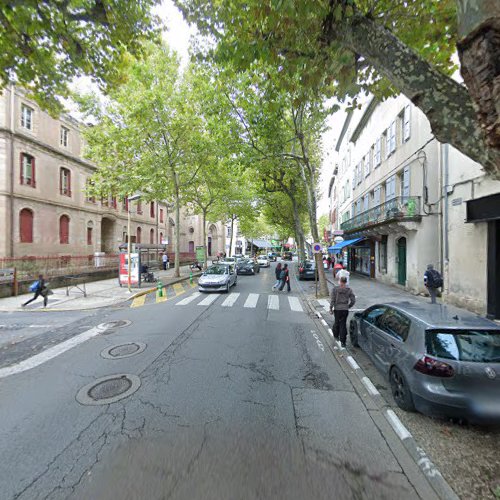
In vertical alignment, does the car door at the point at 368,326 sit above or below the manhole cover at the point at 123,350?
above

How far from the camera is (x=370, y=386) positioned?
4.30 meters

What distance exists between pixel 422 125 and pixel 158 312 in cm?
1417

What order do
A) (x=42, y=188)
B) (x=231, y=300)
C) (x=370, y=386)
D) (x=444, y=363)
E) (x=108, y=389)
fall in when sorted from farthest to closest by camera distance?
(x=42, y=188), (x=231, y=300), (x=370, y=386), (x=108, y=389), (x=444, y=363)

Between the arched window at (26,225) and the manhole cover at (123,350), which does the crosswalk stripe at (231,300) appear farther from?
the arched window at (26,225)

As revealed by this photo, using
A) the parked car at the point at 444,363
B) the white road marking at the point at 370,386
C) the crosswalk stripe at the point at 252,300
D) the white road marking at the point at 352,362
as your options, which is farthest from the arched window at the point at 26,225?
the parked car at the point at 444,363

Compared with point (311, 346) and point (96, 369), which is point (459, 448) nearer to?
point (311, 346)

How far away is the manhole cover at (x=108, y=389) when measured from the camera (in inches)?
151

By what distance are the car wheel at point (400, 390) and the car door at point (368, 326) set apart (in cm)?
92

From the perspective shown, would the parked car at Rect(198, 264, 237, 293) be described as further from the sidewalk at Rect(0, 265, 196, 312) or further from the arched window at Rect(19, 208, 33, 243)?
the arched window at Rect(19, 208, 33, 243)

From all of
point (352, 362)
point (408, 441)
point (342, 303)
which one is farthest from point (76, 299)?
point (408, 441)

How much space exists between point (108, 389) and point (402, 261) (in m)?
15.7

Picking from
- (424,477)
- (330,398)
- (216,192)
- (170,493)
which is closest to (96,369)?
(170,493)

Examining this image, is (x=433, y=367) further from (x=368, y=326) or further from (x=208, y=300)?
(x=208, y=300)

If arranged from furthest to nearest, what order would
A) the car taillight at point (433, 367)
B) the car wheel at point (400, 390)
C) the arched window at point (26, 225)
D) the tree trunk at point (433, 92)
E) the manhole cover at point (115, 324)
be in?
1. the arched window at point (26, 225)
2. the manhole cover at point (115, 324)
3. the car wheel at point (400, 390)
4. the car taillight at point (433, 367)
5. the tree trunk at point (433, 92)
